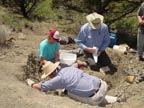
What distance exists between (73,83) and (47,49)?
1.36m

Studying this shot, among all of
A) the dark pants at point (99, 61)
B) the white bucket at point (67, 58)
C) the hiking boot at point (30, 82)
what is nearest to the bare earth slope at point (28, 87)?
the hiking boot at point (30, 82)

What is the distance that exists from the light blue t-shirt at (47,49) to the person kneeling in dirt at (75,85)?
0.95 metres

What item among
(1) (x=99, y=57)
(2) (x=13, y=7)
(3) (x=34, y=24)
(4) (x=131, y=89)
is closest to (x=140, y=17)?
(1) (x=99, y=57)

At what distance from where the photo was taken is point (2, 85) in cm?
587

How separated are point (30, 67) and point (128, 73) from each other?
5.91 ft

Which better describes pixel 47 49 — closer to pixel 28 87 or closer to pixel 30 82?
pixel 30 82

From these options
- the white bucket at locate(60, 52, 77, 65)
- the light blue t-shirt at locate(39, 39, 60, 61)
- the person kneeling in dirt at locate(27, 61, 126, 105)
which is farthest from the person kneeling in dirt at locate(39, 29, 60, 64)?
the person kneeling in dirt at locate(27, 61, 126, 105)

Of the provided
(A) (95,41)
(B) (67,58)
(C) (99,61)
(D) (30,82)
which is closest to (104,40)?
(A) (95,41)

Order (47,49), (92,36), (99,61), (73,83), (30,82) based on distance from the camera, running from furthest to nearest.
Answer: (99,61)
(92,36)
(47,49)
(30,82)
(73,83)

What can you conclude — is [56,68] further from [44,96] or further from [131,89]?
[131,89]

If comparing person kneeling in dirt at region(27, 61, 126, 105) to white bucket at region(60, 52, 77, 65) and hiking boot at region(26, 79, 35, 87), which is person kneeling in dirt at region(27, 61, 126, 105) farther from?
white bucket at region(60, 52, 77, 65)

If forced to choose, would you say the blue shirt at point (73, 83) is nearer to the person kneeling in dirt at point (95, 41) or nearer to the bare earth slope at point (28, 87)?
the bare earth slope at point (28, 87)

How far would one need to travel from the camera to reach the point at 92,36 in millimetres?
7879

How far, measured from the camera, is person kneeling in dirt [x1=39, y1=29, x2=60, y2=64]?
7012mm
